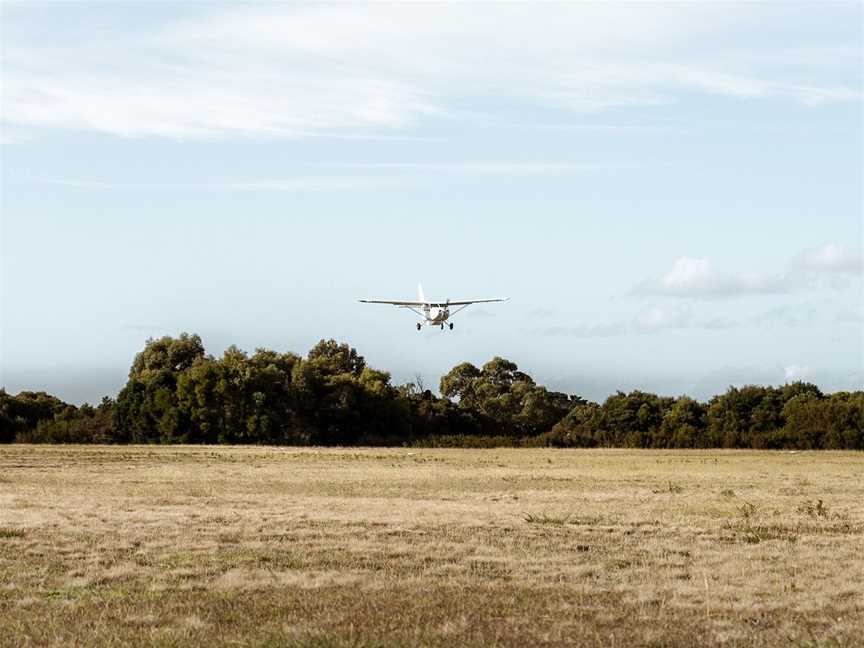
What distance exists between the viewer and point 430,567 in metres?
23.5

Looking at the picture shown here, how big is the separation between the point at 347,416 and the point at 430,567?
101413 mm

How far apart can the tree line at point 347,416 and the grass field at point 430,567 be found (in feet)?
224

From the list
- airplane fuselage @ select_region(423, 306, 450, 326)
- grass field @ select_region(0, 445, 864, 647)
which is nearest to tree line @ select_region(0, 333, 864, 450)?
airplane fuselage @ select_region(423, 306, 450, 326)

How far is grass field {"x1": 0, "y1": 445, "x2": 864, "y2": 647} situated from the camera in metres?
17.7

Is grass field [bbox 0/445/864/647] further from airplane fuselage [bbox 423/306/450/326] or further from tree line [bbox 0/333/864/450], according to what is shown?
tree line [bbox 0/333/864/450]

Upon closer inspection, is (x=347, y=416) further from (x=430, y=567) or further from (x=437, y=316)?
(x=430, y=567)

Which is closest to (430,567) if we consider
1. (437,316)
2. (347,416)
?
(437,316)

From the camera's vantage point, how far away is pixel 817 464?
247 ft

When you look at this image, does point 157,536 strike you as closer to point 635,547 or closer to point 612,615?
point 635,547

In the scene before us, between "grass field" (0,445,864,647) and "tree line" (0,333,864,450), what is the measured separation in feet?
224

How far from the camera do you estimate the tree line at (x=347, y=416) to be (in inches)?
4469

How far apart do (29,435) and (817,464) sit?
70.1 meters

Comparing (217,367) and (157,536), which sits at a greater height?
(217,367)

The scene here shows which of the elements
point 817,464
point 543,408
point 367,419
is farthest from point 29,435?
point 817,464
